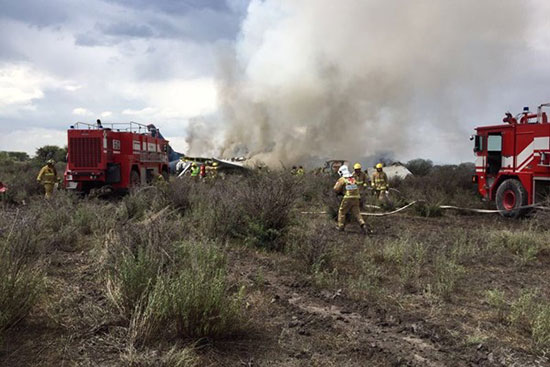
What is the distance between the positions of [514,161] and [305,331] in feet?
32.8

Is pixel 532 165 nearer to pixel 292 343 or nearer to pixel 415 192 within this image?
pixel 415 192

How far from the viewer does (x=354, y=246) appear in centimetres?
770

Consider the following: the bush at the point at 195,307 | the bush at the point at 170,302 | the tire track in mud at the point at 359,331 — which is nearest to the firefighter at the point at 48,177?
the tire track in mud at the point at 359,331

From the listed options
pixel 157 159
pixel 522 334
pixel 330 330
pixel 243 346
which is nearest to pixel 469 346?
pixel 522 334

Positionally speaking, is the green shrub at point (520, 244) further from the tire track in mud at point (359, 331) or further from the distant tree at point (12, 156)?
the distant tree at point (12, 156)

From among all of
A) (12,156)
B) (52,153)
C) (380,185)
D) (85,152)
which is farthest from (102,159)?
(12,156)

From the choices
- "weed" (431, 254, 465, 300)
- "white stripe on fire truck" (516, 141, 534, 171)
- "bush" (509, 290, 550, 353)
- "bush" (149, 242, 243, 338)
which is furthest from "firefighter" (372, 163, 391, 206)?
"bush" (149, 242, 243, 338)

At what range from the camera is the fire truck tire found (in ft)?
36.9

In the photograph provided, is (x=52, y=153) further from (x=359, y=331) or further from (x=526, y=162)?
(x=359, y=331)

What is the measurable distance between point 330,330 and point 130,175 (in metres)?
13.1

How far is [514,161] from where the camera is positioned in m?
11.5

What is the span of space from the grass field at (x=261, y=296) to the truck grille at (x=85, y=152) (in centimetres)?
695

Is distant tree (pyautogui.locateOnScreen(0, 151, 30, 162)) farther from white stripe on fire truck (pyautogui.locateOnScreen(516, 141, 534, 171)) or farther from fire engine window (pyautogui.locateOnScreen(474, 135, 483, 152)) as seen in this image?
white stripe on fire truck (pyautogui.locateOnScreen(516, 141, 534, 171))

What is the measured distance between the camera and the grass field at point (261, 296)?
3221 mm
